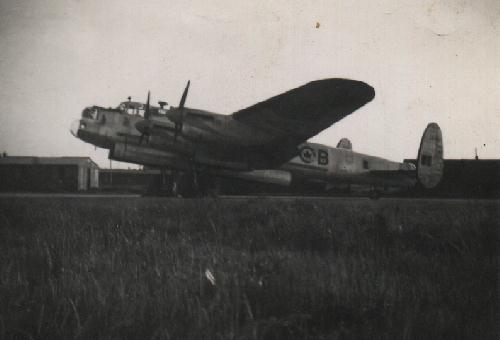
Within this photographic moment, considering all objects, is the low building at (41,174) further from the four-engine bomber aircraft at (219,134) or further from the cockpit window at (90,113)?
the four-engine bomber aircraft at (219,134)

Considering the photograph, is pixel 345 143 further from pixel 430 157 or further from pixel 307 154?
pixel 307 154

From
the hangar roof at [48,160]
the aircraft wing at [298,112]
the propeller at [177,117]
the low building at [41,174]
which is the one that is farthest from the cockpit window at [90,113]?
the hangar roof at [48,160]

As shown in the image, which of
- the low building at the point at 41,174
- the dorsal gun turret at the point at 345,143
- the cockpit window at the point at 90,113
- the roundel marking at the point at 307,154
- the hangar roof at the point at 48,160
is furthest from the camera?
the hangar roof at the point at 48,160

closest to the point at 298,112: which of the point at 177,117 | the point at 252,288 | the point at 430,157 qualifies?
the point at 177,117

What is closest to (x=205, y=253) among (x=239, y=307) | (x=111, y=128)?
(x=239, y=307)

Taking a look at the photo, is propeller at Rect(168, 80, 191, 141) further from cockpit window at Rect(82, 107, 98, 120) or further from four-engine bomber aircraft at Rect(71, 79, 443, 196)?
cockpit window at Rect(82, 107, 98, 120)

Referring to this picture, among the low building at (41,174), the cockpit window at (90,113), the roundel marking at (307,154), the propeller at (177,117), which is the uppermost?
the cockpit window at (90,113)
